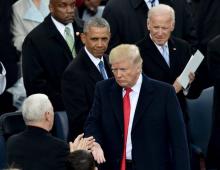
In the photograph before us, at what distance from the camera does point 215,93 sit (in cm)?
861

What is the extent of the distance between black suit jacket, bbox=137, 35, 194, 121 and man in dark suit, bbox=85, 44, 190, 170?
0.99 m

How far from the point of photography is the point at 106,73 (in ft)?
28.2

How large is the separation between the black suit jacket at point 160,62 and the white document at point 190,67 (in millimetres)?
266

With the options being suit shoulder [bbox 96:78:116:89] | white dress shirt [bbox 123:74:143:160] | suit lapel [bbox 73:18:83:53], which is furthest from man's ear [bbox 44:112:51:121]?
suit lapel [bbox 73:18:83:53]

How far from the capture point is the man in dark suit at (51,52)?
8.93 metres

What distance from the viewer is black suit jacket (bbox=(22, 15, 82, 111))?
8.92 metres

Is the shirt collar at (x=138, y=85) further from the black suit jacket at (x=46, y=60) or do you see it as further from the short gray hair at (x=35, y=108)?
the black suit jacket at (x=46, y=60)

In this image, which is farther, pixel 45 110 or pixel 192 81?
pixel 192 81

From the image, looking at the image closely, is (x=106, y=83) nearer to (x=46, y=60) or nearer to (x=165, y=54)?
(x=165, y=54)

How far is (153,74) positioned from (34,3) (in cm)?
186

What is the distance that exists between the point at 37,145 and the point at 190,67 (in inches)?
74.3

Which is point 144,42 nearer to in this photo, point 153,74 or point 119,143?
point 153,74

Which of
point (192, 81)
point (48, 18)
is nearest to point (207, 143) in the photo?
point (192, 81)

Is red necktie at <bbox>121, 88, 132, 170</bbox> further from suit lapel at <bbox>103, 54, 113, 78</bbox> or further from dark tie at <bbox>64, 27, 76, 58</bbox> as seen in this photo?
dark tie at <bbox>64, 27, 76, 58</bbox>
